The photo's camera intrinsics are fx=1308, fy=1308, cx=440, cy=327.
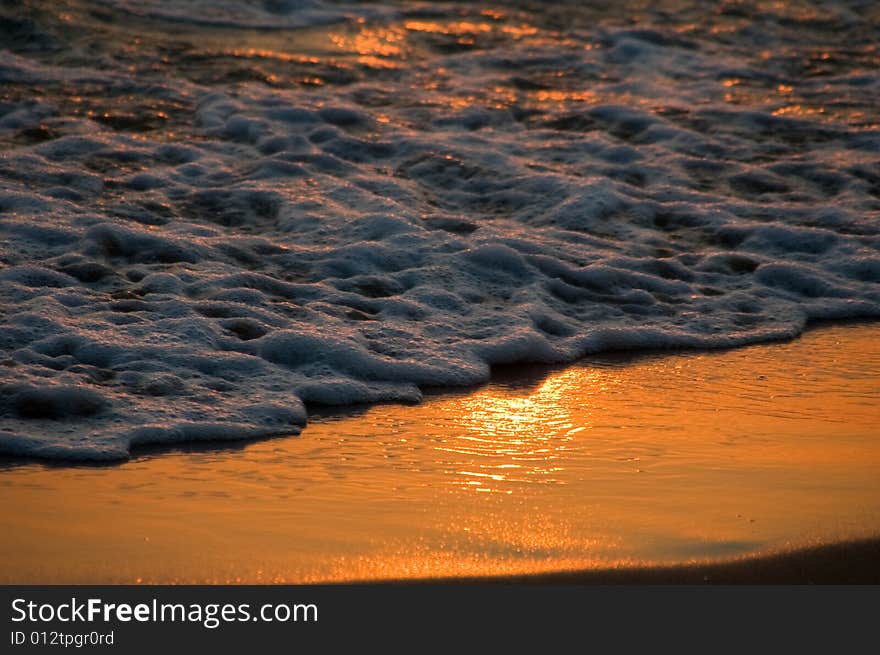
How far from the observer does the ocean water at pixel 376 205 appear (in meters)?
4.76

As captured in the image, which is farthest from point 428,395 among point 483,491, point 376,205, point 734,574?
point 376,205

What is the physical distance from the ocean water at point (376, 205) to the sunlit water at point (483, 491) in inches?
10.8

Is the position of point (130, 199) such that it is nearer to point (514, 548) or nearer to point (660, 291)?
point (660, 291)

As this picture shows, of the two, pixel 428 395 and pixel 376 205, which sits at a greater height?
pixel 376 205

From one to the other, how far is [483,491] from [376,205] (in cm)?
303

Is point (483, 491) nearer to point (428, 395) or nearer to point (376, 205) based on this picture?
point (428, 395)

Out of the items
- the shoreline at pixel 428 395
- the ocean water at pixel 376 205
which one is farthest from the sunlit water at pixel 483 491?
the ocean water at pixel 376 205

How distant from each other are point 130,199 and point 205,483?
3.02 meters

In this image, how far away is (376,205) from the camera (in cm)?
658

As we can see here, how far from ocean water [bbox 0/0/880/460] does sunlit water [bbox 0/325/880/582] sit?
274 millimetres

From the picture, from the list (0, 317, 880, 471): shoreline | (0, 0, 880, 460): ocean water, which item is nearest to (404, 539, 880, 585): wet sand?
(0, 317, 880, 471): shoreline

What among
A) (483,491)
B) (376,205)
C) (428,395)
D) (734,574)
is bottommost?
(734,574)

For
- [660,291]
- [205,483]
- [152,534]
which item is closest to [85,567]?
[152,534]

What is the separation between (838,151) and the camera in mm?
8031
